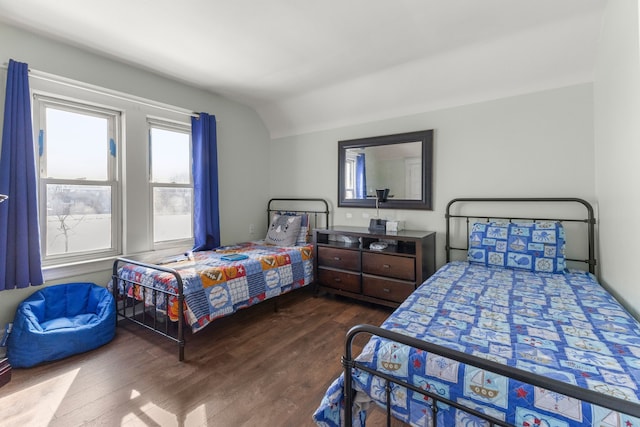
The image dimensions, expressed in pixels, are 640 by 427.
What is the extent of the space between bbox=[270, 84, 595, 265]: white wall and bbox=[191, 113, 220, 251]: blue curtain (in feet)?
5.79

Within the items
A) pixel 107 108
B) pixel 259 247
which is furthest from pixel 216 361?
pixel 107 108

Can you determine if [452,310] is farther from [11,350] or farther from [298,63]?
[11,350]

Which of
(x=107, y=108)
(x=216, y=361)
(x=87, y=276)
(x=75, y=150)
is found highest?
A: (x=107, y=108)

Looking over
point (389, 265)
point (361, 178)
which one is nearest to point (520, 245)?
point (389, 265)

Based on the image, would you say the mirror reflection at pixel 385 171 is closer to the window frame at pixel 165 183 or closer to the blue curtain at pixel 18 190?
the window frame at pixel 165 183

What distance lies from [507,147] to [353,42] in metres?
1.73

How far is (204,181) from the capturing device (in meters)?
3.41

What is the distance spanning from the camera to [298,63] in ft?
9.45

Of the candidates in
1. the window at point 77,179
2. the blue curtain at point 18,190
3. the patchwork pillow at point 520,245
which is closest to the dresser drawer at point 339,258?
the patchwork pillow at point 520,245

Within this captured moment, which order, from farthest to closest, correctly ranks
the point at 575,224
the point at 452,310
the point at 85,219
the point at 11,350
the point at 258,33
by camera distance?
the point at 85,219, the point at 575,224, the point at 258,33, the point at 11,350, the point at 452,310

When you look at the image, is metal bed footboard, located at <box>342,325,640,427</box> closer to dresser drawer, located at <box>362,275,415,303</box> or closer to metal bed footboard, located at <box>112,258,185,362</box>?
metal bed footboard, located at <box>112,258,185,362</box>

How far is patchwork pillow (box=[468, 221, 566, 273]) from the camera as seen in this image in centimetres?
235

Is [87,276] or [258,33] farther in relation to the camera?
[87,276]

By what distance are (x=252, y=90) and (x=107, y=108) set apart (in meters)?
1.51
